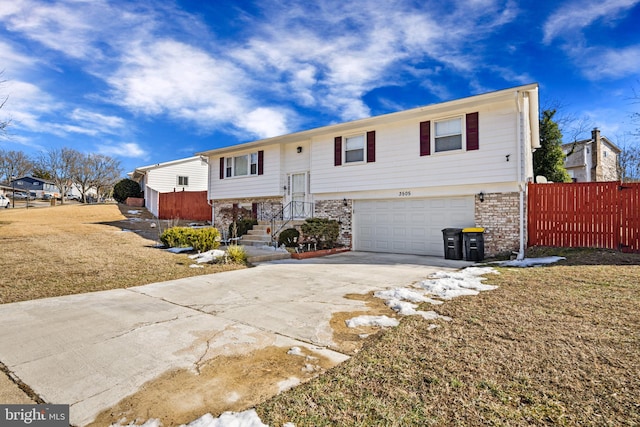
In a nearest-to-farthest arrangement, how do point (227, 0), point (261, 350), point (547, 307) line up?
point (261, 350) → point (547, 307) → point (227, 0)

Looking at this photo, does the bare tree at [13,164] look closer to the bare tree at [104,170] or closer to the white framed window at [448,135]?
the bare tree at [104,170]

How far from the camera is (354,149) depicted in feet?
43.9

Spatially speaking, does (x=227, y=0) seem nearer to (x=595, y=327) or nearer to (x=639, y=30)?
(x=595, y=327)

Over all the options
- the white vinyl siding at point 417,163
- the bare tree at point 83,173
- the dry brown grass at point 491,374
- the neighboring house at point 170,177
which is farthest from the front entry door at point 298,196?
the bare tree at point 83,173

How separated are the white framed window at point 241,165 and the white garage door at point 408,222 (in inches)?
239

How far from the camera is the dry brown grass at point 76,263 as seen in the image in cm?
639

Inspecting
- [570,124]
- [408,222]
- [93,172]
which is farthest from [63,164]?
[570,124]

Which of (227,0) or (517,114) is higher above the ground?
(227,0)

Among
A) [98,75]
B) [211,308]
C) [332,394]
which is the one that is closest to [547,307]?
[332,394]

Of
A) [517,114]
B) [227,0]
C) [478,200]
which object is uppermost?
[227,0]

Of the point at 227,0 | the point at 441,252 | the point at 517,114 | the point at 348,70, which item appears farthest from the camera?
the point at 348,70

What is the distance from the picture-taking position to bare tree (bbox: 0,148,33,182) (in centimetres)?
5069

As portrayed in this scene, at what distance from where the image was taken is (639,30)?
11086 mm

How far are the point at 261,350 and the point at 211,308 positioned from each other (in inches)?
75.2
